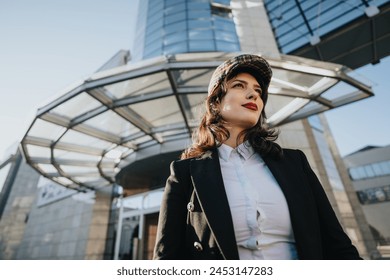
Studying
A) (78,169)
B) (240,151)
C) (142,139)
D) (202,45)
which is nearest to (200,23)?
(202,45)

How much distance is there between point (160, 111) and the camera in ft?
20.9

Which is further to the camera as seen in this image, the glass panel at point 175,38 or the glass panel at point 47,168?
the glass panel at point 175,38

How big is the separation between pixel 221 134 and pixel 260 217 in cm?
59

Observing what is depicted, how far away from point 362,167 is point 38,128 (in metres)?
28.3

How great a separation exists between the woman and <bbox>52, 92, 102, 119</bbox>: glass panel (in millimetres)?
4496

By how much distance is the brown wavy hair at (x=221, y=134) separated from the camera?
132 centimetres

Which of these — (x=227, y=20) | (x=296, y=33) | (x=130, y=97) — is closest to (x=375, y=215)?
(x=296, y=33)

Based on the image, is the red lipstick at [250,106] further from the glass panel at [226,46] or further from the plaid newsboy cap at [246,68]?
the glass panel at [226,46]

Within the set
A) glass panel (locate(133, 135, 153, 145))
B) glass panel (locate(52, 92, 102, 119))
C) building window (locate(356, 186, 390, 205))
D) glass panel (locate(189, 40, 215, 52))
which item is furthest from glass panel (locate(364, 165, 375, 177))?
glass panel (locate(52, 92, 102, 119))

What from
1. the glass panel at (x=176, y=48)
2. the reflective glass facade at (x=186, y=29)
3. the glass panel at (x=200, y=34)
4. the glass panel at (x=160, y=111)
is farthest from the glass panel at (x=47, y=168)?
the glass panel at (x=200, y=34)

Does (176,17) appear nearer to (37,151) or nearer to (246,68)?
(37,151)

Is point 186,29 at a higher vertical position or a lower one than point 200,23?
lower

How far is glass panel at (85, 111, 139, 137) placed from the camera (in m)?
5.96

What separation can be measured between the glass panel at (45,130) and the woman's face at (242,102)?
5.86 metres
